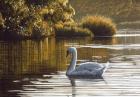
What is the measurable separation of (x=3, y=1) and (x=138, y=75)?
21.0m

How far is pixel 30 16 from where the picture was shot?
46094mm

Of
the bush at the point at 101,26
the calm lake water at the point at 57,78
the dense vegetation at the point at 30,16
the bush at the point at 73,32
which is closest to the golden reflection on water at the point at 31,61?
the calm lake water at the point at 57,78

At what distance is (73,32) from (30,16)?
13380 mm

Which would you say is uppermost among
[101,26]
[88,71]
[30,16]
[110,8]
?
[110,8]

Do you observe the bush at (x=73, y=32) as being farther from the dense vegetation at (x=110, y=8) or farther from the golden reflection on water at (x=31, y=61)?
the dense vegetation at (x=110, y=8)

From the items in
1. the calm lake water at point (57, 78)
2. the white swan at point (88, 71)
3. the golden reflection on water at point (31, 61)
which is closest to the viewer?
the calm lake water at point (57, 78)

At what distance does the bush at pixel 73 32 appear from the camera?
193ft

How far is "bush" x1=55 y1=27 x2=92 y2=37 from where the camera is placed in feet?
193

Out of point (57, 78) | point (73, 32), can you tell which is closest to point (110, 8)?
point (73, 32)

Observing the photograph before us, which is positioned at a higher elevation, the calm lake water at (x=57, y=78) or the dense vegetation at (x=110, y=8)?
the dense vegetation at (x=110, y=8)

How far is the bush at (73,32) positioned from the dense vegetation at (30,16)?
142 cm

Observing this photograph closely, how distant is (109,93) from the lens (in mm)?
17906

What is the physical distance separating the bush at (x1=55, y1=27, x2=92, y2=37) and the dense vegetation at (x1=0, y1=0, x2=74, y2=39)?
142 centimetres

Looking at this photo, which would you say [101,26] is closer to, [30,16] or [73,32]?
[73,32]
